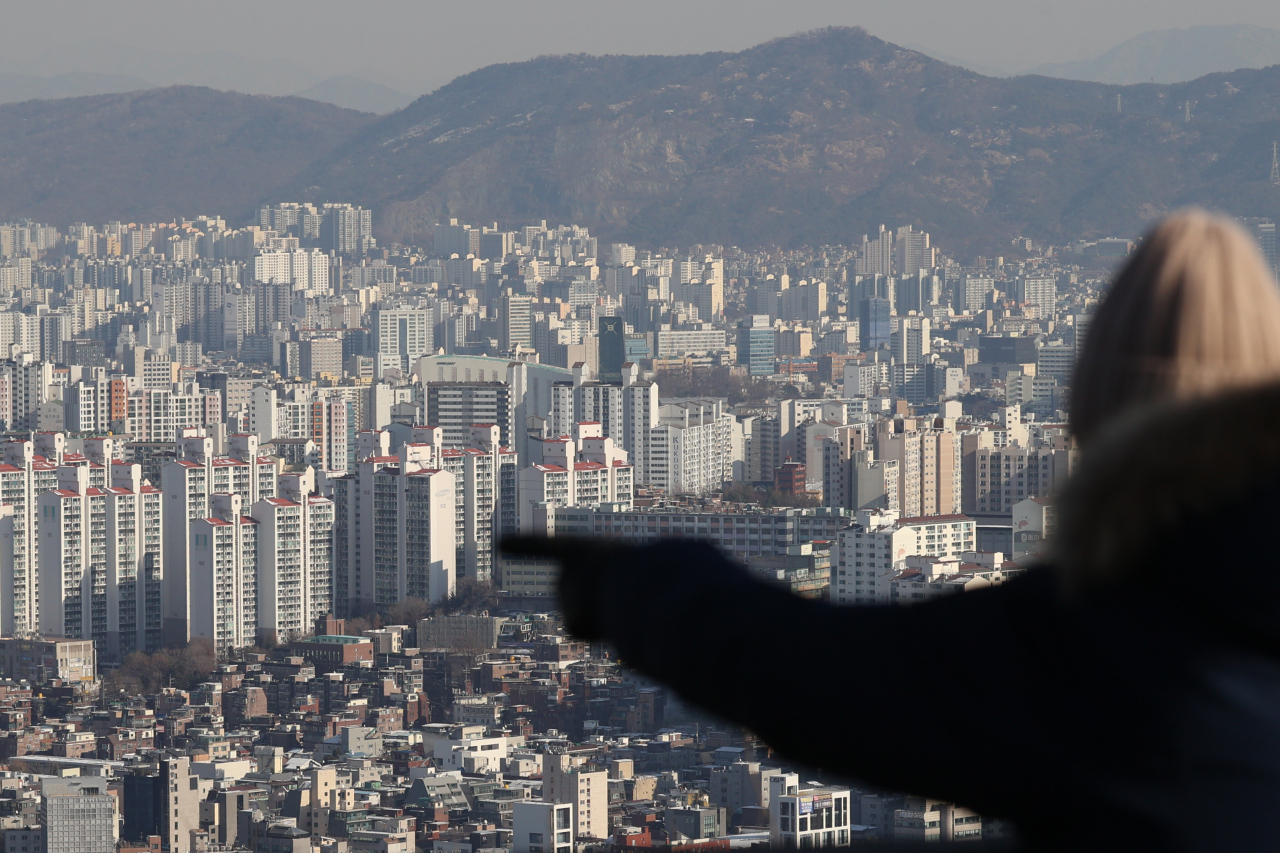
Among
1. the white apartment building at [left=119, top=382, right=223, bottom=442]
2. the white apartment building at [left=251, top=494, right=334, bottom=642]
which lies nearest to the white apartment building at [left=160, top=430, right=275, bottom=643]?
the white apartment building at [left=251, top=494, right=334, bottom=642]

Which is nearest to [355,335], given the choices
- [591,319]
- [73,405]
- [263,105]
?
[591,319]

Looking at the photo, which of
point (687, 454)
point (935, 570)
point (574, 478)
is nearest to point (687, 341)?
point (687, 454)

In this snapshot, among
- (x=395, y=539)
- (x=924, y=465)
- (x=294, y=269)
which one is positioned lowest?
(x=395, y=539)

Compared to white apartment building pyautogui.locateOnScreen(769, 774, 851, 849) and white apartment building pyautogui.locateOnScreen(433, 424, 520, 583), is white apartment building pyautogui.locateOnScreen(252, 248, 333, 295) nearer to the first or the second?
white apartment building pyautogui.locateOnScreen(433, 424, 520, 583)

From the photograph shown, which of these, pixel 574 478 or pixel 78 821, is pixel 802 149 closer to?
pixel 574 478

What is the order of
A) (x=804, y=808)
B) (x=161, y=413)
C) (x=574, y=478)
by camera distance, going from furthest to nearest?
(x=161, y=413) < (x=574, y=478) < (x=804, y=808)

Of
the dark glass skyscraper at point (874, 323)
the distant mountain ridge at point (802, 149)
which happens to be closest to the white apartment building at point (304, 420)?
the dark glass skyscraper at point (874, 323)

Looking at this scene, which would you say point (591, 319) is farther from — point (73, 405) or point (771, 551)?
point (771, 551)
